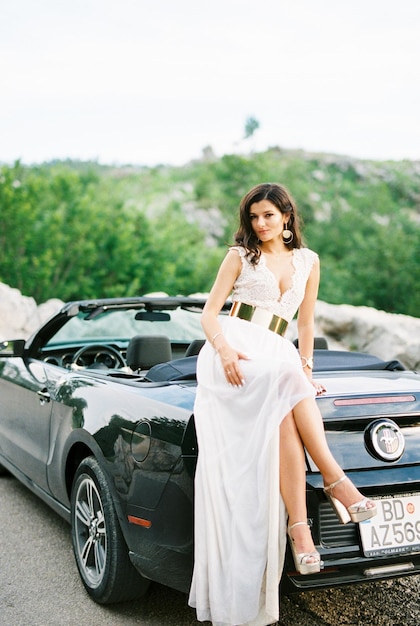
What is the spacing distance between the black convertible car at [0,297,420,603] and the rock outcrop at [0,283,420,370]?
12073 mm

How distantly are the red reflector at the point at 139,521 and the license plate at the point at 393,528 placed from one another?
2.68 ft

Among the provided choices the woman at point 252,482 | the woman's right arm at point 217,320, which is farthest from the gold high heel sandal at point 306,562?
the woman's right arm at point 217,320

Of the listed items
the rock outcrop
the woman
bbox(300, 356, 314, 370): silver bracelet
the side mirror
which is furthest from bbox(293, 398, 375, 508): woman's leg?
the rock outcrop

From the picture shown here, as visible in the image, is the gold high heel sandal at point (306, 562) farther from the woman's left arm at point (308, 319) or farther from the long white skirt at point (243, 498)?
the woman's left arm at point (308, 319)

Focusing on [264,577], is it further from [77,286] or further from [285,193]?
[77,286]

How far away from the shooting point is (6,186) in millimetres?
27750

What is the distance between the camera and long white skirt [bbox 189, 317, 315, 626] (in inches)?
102

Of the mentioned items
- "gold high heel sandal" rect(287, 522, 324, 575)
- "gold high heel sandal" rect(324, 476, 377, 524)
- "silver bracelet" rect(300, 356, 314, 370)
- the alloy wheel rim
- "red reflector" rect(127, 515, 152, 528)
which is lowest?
the alloy wheel rim

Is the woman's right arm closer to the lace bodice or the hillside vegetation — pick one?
the lace bodice

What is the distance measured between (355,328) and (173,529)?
15912 millimetres

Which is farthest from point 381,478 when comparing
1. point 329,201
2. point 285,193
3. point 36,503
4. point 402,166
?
point 402,166

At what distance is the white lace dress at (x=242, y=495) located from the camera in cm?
258

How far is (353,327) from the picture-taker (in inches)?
719

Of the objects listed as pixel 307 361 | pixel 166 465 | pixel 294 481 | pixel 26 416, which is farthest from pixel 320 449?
pixel 26 416
